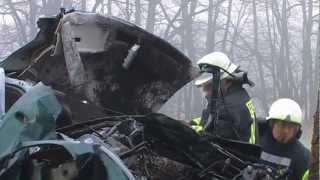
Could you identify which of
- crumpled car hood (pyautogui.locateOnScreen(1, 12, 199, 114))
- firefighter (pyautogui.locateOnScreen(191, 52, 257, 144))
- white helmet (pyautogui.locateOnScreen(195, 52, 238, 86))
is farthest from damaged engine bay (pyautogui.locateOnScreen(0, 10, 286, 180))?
firefighter (pyautogui.locateOnScreen(191, 52, 257, 144))

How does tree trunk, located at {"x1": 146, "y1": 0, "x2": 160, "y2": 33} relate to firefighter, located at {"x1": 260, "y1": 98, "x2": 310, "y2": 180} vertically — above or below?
below

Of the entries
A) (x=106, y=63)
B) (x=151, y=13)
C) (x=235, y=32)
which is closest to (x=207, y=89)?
(x=106, y=63)

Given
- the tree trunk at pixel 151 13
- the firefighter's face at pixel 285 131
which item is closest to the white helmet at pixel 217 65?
the firefighter's face at pixel 285 131

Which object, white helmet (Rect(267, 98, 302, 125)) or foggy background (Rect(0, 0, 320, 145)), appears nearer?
white helmet (Rect(267, 98, 302, 125))

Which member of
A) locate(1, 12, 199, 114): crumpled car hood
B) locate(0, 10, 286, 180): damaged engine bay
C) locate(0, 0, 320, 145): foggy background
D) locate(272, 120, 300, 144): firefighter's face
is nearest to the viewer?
locate(0, 10, 286, 180): damaged engine bay

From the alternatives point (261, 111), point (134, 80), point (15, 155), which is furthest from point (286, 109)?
point (261, 111)

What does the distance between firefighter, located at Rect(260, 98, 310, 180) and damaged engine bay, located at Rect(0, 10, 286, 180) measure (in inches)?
12.8

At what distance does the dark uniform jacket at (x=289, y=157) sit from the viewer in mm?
4594

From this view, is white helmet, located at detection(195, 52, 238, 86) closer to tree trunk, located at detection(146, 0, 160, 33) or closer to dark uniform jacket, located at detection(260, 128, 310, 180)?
dark uniform jacket, located at detection(260, 128, 310, 180)

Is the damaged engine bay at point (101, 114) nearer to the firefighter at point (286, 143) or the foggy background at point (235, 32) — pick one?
the firefighter at point (286, 143)

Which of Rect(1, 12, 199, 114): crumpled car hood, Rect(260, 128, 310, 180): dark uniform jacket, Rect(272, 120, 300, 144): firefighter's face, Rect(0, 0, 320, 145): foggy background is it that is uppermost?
Rect(1, 12, 199, 114): crumpled car hood

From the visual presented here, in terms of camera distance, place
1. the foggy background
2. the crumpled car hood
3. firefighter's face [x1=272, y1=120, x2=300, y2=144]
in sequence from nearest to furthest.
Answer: firefighter's face [x1=272, y1=120, x2=300, y2=144] → the crumpled car hood → the foggy background

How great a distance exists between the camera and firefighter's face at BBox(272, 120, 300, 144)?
4730 mm

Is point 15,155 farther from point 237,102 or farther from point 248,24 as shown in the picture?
point 248,24
